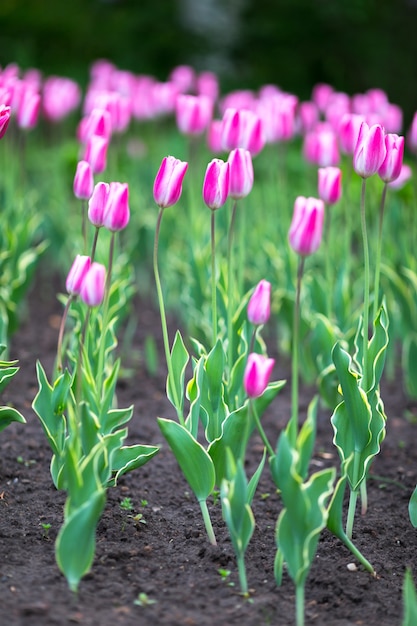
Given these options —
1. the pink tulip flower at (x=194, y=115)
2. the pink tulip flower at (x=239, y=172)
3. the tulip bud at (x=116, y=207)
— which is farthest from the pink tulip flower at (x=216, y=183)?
the pink tulip flower at (x=194, y=115)

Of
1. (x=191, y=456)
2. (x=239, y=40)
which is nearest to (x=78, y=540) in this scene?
(x=191, y=456)

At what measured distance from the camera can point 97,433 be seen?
2.34 m

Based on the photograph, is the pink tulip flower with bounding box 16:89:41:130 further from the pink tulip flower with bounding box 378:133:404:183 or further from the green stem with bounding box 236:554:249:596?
the green stem with bounding box 236:554:249:596

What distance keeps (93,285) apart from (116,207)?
26 cm

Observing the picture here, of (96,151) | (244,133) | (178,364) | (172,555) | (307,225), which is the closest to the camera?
(307,225)

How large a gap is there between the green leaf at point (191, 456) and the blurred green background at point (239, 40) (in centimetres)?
650

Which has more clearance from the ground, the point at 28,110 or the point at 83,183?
the point at 28,110

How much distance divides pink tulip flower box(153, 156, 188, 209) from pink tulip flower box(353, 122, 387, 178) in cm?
45

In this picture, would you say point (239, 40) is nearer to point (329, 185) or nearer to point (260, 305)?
point (329, 185)

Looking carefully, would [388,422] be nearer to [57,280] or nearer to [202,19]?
[57,280]

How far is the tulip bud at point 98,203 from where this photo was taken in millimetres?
2354

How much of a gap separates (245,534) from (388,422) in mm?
1655

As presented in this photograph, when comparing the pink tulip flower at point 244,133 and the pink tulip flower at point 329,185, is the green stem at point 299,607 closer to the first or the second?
the pink tulip flower at point 329,185

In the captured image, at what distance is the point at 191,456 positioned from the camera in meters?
2.38
